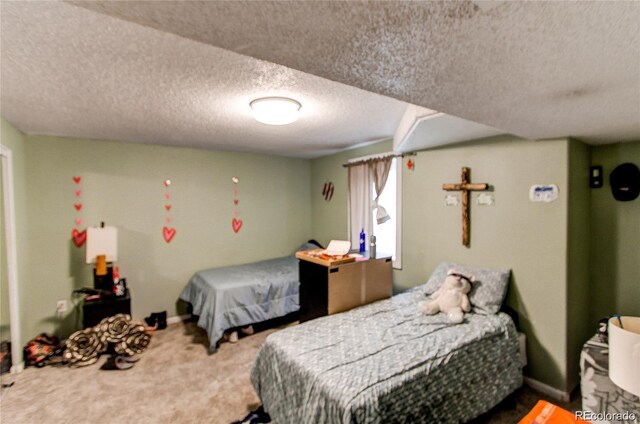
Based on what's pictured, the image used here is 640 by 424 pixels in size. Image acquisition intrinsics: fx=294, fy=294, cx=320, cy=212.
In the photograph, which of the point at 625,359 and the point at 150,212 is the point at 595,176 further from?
the point at 150,212

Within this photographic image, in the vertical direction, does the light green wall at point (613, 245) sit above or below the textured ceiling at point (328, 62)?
below

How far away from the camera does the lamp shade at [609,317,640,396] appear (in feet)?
4.16

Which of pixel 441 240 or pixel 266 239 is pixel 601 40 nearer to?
pixel 441 240

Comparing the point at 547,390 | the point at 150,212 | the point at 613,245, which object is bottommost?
the point at 547,390

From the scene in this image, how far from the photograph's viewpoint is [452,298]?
2.37 metres

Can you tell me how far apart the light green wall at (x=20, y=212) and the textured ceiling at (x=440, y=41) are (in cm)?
291

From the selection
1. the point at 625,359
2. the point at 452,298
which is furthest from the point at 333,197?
the point at 625,359

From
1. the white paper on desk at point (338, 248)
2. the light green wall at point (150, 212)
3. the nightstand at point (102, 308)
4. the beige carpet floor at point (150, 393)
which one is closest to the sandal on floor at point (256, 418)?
the beige carpet floor at point (150, 393)

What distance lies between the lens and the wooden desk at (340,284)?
93.3 inches

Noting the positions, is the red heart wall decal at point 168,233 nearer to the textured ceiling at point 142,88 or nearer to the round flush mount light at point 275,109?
the textured ceiling at point 142,88

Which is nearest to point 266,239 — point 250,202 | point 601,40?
point 250,202

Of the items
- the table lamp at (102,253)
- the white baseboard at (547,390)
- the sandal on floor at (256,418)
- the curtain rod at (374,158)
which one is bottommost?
the white baseboard at (547,390)

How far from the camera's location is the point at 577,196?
7.52 ft

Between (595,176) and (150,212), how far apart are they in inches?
180
